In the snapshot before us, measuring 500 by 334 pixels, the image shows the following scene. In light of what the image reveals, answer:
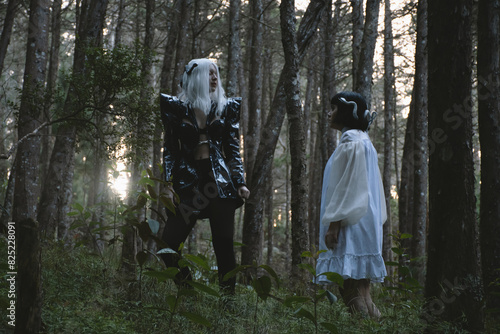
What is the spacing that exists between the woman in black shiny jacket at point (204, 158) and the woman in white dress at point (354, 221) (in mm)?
808

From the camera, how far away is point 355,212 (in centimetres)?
352

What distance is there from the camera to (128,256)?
3.44 m

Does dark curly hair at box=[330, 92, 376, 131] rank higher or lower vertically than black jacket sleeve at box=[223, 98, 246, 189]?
higher

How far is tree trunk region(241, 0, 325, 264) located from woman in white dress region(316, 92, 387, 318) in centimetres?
181

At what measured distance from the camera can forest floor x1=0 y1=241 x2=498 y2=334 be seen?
2.44 meters

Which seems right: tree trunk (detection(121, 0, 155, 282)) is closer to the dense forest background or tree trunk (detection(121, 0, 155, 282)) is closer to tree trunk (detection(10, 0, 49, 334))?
the dense forest background

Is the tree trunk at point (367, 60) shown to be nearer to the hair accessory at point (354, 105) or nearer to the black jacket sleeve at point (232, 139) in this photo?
the hair accessory at point (354, 105)

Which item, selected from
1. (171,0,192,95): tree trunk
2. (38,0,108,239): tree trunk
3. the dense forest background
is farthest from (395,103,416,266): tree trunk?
(38,0,108,239): tree trunk

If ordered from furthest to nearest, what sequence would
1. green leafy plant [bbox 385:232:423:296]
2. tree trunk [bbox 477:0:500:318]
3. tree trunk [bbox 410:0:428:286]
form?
tree trunk [bbox 410:0:428:286], tree trunk [bbox 477:0:500:318], green leafy plant [bbox 385:232:423:296]

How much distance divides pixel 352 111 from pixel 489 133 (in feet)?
5.56

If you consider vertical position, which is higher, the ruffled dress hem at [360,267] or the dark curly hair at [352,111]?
the dark curly hair at [352,111]

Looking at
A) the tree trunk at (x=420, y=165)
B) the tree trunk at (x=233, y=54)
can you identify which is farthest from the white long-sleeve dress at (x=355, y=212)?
the tree trunk at (x=420, y=165)

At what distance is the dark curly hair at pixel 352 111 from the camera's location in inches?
155

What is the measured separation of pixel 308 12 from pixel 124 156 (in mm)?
3689
